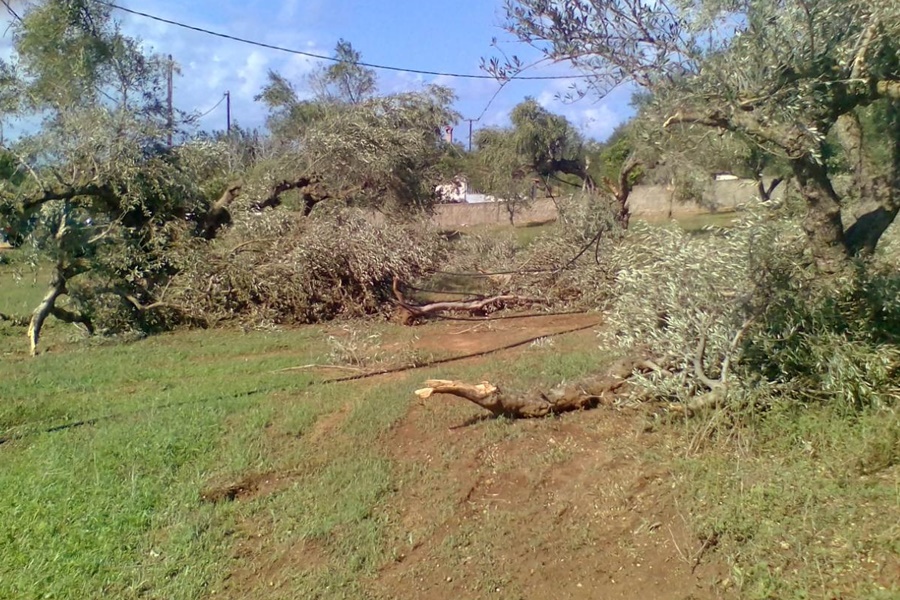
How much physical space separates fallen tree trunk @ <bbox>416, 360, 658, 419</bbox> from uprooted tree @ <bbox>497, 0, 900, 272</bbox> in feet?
5.60

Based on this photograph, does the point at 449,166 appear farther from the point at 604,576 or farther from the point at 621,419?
the point at 604,576

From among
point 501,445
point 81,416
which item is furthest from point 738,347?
point 81,416

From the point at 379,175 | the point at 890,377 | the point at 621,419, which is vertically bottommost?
the point at 621,419

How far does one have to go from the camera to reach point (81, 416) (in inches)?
300

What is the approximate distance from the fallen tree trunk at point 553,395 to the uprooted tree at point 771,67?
1.71 metres

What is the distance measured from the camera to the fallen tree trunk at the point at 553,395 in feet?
20.6

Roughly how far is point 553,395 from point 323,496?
2019mm

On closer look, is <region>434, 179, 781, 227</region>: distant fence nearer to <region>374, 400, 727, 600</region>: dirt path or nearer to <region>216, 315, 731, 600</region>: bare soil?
<region>216, 315, 731, 600</region>: bare soil

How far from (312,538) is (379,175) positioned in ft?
41.8

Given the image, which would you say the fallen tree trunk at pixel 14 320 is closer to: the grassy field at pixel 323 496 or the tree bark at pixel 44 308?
the tree bark at pixel 44 308

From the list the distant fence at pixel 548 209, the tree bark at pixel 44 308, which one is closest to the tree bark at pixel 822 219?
the tree bark at pixel 44 308

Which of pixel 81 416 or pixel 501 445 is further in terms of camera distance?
pixel 81 416

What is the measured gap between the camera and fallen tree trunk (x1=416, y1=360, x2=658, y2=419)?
20.6ft

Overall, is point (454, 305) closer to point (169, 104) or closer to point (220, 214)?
point (220, 214)
